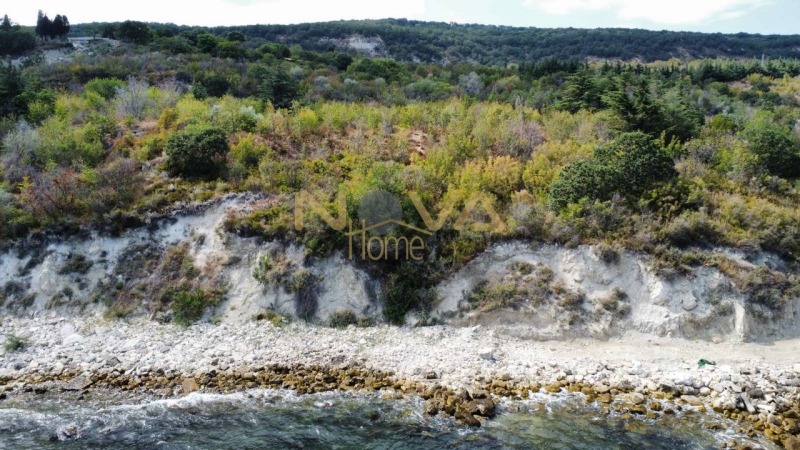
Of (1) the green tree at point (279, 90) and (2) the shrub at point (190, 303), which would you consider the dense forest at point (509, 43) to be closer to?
(1) the green tree at point (279, 90)

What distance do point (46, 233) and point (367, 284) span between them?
11265mm

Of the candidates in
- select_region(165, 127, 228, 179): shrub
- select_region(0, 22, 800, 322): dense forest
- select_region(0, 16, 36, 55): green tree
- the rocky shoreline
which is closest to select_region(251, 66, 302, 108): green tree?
select_region(0, 22, 800, 322): dense forest

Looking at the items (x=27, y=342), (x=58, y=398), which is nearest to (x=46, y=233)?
(x=27, y=342)

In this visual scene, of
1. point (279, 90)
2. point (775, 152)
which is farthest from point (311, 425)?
point (279, 90)

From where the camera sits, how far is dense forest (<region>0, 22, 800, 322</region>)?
16844 mm

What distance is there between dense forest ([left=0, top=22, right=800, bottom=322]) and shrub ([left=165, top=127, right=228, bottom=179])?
5cm

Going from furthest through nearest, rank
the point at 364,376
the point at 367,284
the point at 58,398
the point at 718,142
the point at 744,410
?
the point at 718,142 < the point at 367,284 < the point at 364,376 < the point at 58,398 < the point at 744,410

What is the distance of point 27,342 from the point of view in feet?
49.2

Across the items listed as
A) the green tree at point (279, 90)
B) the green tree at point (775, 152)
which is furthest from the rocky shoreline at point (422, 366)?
the green tree at point (279, 90)

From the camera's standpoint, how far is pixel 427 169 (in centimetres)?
1919

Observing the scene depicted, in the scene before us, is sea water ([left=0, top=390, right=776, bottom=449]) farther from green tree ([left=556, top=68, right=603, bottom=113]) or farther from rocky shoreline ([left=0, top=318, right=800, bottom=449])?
green tree ([left=556, top=68, right=603, bottom=113])

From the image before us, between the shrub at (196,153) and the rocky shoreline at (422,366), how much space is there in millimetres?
6481

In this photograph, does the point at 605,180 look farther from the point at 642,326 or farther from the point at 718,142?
the point at 718,142

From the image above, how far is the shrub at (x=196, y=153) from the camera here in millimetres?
19953
